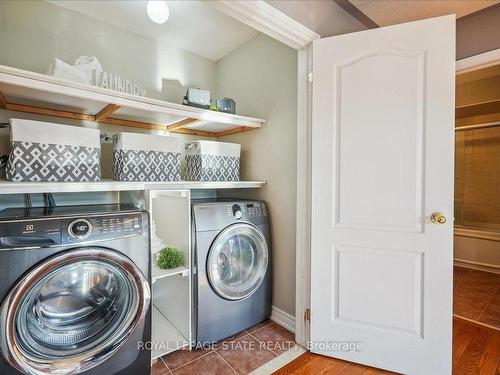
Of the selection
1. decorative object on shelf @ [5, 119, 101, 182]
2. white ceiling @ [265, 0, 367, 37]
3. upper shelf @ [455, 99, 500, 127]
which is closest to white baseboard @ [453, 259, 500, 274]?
upper shelf @ [455, 99, 500, 127]

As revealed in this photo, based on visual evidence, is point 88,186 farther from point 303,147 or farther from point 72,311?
point 303,147

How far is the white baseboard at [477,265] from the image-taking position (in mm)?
3086

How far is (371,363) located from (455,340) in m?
0.78

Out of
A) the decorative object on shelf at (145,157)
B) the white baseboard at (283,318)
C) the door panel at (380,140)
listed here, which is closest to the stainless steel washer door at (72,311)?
the decorative object on shelf at (145,157)

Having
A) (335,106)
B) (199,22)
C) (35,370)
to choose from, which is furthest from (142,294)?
(199,22)

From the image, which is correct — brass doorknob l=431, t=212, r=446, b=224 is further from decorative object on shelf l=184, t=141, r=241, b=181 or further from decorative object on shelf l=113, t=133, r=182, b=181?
decorative object on shelf l=113, t=133, r=182, b=181

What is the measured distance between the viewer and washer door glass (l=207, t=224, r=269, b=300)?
1750 millimetres

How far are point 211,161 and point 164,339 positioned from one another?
4.23ft

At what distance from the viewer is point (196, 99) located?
1870 mm

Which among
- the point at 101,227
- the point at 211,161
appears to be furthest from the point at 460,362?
the point at 101,227

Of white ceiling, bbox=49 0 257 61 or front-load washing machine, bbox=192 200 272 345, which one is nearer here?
front-load washing machine, bbox=192 200 272 345

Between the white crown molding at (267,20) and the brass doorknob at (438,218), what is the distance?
129 cm

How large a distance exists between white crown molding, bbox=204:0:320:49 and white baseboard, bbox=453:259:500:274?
11.5 feet

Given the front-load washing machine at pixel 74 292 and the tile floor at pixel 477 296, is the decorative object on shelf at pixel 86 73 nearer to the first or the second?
the front-load washing machine at pixel 74 292
